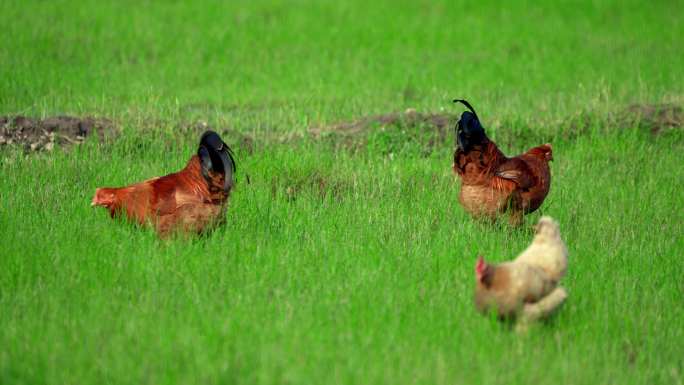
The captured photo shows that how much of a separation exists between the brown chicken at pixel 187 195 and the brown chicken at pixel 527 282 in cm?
181

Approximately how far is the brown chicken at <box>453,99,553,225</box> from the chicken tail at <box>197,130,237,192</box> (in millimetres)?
1619

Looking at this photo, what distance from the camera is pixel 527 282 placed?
459 centimetres

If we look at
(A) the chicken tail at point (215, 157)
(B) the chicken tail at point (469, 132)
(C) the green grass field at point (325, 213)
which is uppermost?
(B) the chicken tail at point (469, 132)

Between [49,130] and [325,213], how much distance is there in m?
3.07

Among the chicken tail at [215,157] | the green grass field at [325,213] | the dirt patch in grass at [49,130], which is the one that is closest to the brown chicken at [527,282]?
the green grass field at [325,213]

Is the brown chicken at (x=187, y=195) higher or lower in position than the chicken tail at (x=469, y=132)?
lower

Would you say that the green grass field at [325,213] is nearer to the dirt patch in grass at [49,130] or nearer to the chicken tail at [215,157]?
the dirt patch in grass at [49,130]

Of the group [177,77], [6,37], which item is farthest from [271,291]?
[6,37]

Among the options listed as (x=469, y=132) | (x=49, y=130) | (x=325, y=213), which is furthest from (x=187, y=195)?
(x=49, y=130)

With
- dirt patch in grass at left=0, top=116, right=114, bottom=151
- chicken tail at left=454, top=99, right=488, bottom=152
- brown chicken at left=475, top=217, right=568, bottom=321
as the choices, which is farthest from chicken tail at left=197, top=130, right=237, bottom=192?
dirt patch in grass at left=0, top=116, right=114, bottom=151

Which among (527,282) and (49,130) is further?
(49,130)

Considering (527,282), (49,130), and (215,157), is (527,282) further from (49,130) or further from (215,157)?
(49,130)

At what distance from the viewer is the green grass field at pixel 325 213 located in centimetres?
446

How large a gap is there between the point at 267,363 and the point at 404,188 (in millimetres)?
3519
